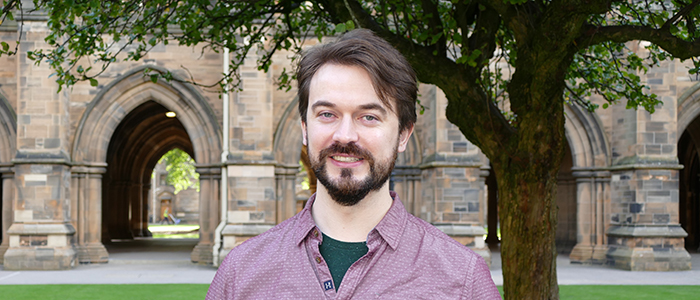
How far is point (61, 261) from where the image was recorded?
12.6 meters

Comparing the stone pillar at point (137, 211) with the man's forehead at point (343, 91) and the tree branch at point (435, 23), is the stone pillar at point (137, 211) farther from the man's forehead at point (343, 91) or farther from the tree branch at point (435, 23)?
the man's forehead at point (343, 91)

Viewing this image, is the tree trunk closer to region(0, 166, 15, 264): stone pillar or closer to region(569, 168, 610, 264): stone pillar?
region(569, 168, 610, 264): stone pillar

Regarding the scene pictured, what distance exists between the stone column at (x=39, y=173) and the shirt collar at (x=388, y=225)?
40.0ft

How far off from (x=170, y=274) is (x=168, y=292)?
2.52 metres

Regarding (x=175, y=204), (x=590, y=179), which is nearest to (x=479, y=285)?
(x=590, y=179)

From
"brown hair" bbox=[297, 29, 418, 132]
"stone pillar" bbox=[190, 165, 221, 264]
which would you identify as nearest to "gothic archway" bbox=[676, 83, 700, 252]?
"stone pillar" bbox=[190, 165, 221, 264]

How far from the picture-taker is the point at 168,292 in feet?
31.4

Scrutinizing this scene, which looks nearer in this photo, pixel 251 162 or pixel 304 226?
pixel 304 226

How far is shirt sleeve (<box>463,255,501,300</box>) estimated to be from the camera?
1.47 metres

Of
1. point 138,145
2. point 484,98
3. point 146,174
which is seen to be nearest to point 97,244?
point 138,145

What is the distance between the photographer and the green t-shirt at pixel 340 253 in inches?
59.9

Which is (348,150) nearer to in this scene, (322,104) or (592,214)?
(322,104)

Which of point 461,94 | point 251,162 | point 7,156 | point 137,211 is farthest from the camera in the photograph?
point 137,211

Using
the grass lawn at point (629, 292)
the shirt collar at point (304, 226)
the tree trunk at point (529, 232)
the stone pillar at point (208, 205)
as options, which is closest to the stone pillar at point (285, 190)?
the stone pillar at point (208, 205)
